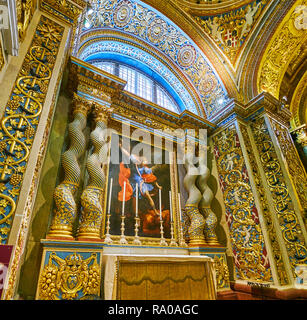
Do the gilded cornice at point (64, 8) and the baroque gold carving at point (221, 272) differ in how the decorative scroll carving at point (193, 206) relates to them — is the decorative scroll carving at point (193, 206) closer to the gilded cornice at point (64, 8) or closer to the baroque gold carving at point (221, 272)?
the baroque gold carving at point (221, 272)

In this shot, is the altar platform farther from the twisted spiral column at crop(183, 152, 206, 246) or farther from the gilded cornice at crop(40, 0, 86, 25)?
the gilded cornice at crop(40, 0, 86, 25)

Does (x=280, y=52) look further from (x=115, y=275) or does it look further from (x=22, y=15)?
(x=115, y=275)

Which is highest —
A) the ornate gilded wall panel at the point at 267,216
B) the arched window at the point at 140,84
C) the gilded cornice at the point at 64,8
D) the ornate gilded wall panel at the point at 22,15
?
the arched window at the point at 140,84

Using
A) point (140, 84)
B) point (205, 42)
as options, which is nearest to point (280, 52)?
point (205, 42)

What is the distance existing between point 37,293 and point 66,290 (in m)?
0.29

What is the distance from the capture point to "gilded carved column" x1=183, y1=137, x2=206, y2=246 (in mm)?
3762

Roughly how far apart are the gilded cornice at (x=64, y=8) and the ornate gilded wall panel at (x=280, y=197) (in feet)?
14.2

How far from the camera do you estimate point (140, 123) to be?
14.4 ft

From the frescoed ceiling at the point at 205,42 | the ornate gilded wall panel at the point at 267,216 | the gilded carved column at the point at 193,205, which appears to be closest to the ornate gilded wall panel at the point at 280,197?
the ornate gilded wall panel at the point at 267,216

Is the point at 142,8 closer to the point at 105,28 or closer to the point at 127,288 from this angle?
the point at 105,28

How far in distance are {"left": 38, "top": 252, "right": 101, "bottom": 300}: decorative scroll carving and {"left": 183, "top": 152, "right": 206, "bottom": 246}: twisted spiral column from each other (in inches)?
78.5

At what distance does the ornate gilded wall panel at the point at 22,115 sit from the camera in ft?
5.50

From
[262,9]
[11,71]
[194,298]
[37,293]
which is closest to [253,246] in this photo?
[194,298]

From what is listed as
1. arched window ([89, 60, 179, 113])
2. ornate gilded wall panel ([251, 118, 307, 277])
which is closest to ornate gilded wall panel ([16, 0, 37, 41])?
arched window ([89, 60, 179, 113])
